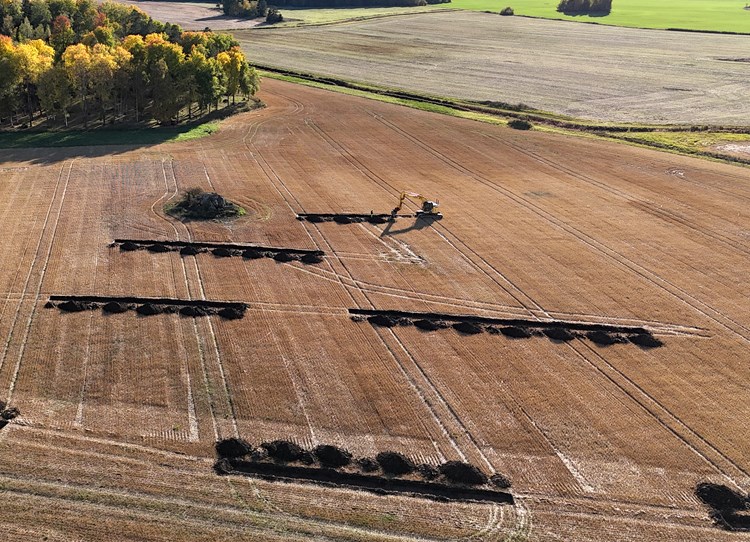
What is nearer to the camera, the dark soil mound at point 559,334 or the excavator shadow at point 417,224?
the dark soil mound at point 559,334

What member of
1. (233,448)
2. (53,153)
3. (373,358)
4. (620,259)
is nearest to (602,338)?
(620,259)

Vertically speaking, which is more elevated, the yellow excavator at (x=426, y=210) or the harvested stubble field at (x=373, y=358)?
the yellow excavator at (x=426, y=210)

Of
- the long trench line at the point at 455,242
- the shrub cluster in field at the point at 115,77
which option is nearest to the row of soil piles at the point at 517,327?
the long trench line at the point at 455,242

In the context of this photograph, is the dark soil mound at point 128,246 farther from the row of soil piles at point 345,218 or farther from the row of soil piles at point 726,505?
the row of soil piles at point 726,505

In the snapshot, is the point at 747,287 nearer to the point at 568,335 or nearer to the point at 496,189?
the point at 568,335

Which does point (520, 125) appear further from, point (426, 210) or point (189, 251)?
point (189, 251)

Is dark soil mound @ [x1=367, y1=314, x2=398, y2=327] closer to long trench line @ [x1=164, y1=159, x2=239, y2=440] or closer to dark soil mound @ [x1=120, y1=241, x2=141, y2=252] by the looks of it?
long trench line @ [x1=164, y1=159, x2=239, y2=440]
